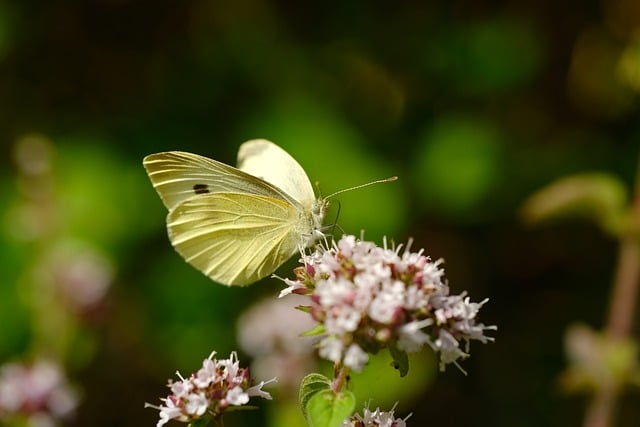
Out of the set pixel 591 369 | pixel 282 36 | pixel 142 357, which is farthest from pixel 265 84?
pixel 591 369

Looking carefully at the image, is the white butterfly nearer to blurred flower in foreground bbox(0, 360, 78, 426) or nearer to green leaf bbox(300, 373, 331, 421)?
green leaf bbox(300, 373, 331, 421)

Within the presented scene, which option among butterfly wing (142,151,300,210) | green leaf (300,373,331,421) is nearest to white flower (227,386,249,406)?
green leaf (300,373,331,421)

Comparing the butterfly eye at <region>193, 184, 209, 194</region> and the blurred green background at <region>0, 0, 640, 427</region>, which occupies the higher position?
the blurred green background at <region>0, 0, 640, 427</region>

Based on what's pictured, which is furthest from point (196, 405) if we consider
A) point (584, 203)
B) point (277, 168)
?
point (584, 203)

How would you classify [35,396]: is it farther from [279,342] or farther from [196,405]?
[196,405]

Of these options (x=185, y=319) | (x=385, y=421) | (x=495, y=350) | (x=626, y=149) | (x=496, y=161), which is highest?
(x=626, y=149)

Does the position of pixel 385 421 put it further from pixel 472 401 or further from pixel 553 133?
pixel 553 133
